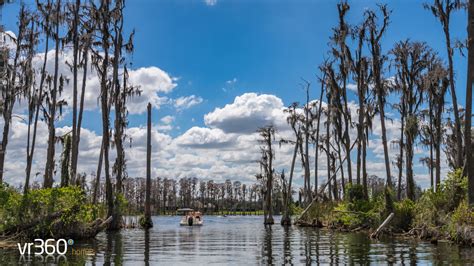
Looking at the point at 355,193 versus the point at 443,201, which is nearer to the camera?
the point at 443,201

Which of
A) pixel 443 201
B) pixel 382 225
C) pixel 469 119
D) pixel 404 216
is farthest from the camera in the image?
pixel 404 216

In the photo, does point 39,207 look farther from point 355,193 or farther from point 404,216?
point 355,193

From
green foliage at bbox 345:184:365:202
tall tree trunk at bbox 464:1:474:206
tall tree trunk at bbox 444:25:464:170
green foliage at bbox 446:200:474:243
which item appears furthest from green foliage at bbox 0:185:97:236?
tall tree trunk at bbox 444:25:464:170

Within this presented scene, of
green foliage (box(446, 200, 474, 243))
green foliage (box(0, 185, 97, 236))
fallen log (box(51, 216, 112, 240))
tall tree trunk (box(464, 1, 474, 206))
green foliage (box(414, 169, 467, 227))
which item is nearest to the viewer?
green foliage (box(446, 200, 474, 243))

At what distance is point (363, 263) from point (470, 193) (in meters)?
8.78

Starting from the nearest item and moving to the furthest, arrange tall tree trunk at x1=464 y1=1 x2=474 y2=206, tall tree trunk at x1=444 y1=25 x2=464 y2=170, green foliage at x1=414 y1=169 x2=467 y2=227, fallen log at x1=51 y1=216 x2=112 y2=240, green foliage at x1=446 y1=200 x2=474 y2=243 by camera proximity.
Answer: green foliage at x1=446 y1=200 x2=474 y2=243, tall tree trunk at x1=464 y1=1 x2=474 y2=206, fallen log at x1=51 y1=216 x2=112 y2=240, green foliage at x1=414 y1=169 x2=467 y2=227, tall tree trunk at x1=444 y1=25 x2=464 y2=170

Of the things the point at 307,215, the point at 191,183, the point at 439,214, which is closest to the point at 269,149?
the point at 307,215

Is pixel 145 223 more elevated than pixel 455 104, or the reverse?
pixel 455 104

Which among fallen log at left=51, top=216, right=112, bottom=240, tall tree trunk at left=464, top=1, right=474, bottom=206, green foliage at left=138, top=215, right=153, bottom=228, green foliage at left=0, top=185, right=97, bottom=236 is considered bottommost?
green foliage at left=138, top=215, right=153, bottom=228

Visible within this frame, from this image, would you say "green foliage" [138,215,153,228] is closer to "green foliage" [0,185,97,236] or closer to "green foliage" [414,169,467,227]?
"green foliage" [0,185,97,236]

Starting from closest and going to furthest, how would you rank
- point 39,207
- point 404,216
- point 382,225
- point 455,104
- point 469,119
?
1. point 39,207
2. point 469,119
3. point 382,225
4. point 404,216
5. point 455,104

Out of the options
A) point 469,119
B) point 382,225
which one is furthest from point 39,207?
point 469,119

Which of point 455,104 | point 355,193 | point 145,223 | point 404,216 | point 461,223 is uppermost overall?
point 455,104

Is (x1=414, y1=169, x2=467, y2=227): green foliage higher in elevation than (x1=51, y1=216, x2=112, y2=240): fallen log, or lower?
higher
